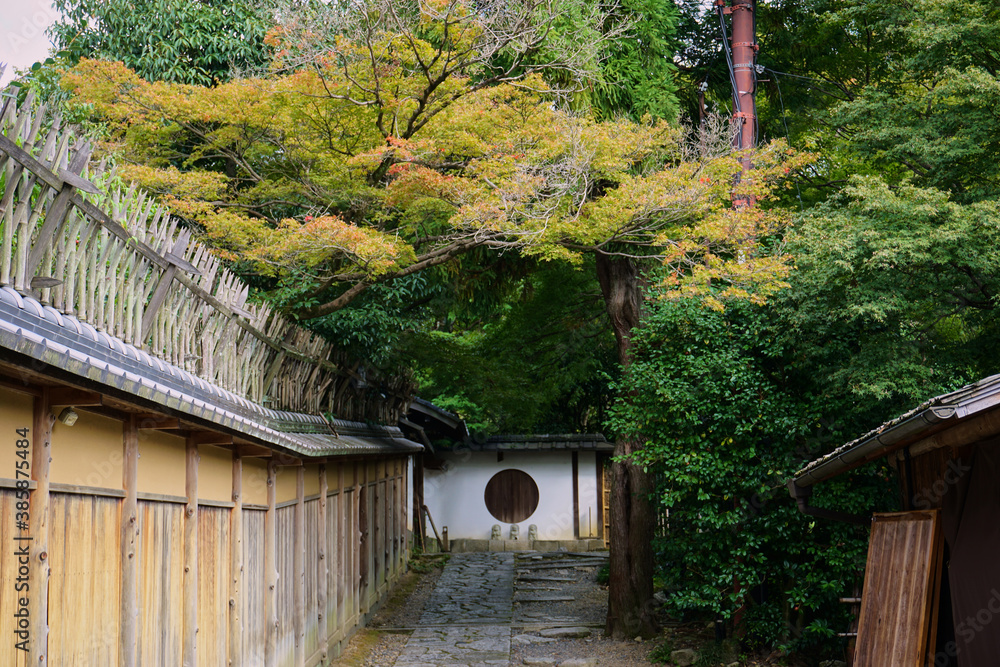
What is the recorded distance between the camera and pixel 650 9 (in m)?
14.3

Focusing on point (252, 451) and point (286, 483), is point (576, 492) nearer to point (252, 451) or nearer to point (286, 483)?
point (286, 483)

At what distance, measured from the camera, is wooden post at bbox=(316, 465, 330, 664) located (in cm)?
1212

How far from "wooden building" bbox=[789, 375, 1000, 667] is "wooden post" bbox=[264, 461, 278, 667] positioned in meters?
6.03

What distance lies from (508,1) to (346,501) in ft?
28.1

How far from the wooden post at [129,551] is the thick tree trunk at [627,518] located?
9.79 metres

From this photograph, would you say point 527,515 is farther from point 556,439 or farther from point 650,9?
point 650,9

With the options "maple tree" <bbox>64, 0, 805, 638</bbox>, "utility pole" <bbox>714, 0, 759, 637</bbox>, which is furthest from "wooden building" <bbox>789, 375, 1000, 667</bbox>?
"utility pole" <bbox>714, 0, 759, 637</bbox>

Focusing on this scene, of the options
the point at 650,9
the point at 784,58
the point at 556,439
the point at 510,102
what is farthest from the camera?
the point at 556,439

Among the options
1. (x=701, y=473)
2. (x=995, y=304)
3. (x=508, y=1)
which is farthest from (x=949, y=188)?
(x=508, y=1)

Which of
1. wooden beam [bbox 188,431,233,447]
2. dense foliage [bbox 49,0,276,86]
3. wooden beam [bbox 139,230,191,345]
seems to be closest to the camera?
wooden beam [bbox 139,230,191,345]

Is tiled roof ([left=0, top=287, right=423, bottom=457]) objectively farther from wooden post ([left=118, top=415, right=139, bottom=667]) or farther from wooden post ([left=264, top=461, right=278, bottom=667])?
wooden post ([left=264, top=461, right=278, bottom=667])

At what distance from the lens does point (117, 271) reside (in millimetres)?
6027

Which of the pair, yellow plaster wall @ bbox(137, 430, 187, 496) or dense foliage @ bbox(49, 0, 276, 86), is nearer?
yellow plaster wall @ bbox(137, 430, 187, 496)

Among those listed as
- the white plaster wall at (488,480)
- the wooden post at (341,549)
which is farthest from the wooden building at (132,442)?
the white plaster wall at (488,480)
